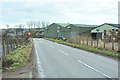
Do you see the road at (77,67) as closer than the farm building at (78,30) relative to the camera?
Yes

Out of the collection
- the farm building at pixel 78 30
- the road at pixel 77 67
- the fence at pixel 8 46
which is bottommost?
the road at pixel 77 67

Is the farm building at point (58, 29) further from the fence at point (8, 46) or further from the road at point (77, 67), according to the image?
the road at point (77, 67)

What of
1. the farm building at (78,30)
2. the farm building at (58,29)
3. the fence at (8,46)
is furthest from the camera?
the farm building at (58,29)

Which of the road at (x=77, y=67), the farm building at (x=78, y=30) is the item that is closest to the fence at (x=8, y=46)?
the road at (x=77, y=67)

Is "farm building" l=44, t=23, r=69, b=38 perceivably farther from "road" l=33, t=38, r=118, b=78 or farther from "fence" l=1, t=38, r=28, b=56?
"road" l=33, t=38, r=118, b=78

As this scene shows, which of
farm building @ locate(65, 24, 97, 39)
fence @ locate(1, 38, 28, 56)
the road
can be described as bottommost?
the road

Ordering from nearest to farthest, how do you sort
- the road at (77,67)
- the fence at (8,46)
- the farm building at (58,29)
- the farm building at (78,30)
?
the road at (77,67) < the fence at (8,46) < the farm building at (78,30) < the farm building at (58,29)

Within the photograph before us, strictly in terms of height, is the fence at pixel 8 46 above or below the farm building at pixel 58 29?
below

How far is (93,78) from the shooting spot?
5480mm

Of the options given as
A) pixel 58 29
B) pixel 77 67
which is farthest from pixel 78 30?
pixel 77 67

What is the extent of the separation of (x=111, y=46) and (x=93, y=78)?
32.0ft

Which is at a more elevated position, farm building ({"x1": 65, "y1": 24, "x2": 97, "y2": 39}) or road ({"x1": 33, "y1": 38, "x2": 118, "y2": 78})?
farm building ({"x1": 65, "y1": 24, "x2": 97, "y2": 39})

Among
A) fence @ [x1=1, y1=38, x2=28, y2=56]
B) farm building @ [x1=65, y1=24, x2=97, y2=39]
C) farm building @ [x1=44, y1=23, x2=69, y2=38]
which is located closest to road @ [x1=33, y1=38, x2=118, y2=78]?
fence @ [x1=1, y1=38, x2=28, y2=56]

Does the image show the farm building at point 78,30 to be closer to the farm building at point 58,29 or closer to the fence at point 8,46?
the farm building at point 58,29
